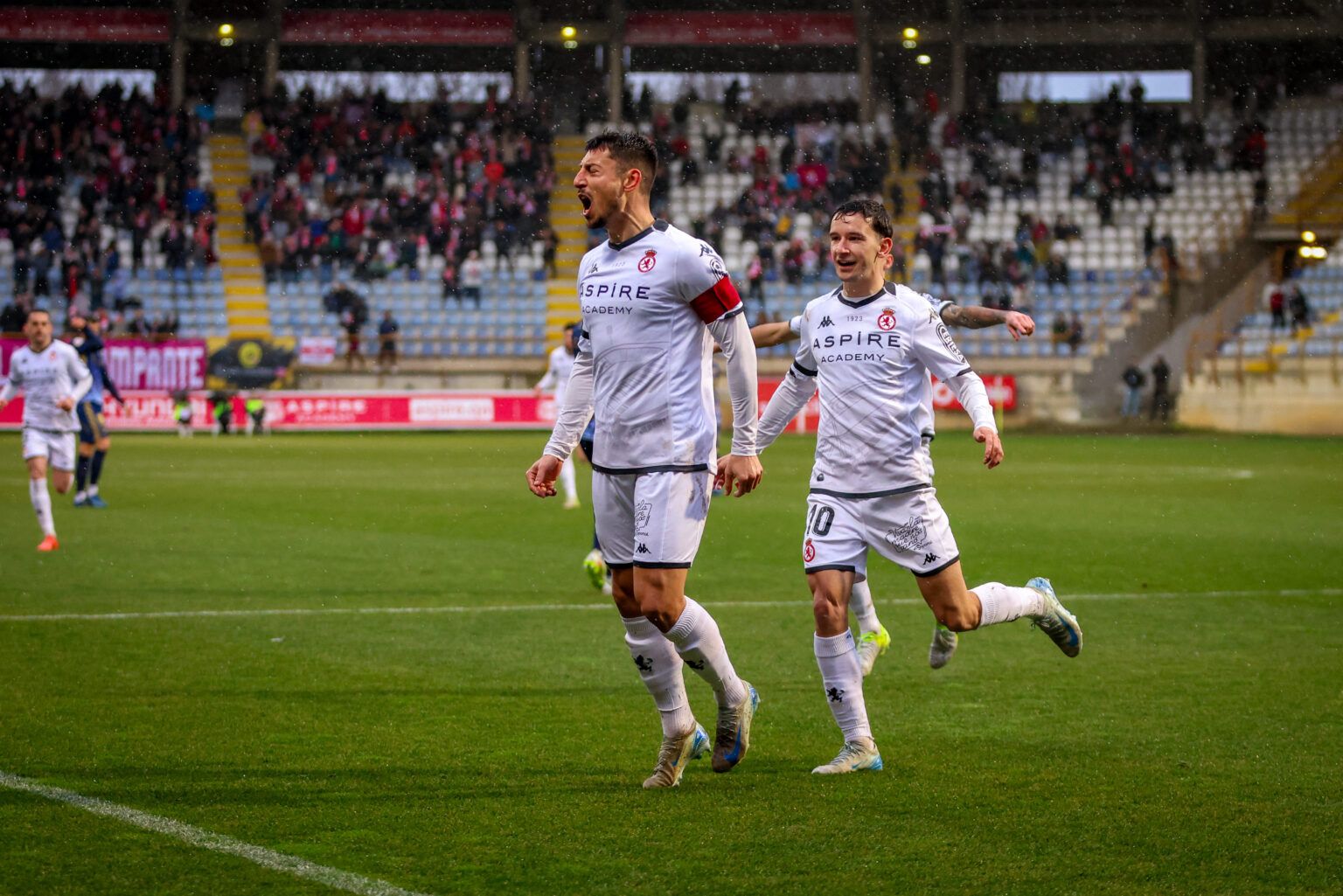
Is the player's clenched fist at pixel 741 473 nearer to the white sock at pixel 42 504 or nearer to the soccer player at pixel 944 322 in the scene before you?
the soccer player at pixel 944 322

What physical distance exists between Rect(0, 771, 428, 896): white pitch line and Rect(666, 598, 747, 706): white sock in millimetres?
1580

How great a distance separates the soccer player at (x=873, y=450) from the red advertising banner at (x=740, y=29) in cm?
3947

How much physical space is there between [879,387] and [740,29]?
40621 mm

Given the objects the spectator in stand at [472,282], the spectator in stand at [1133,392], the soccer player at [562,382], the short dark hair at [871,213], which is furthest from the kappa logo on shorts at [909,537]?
the spectator in stand at [472,282]

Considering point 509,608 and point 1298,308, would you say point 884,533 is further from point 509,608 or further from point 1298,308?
point 1298,308

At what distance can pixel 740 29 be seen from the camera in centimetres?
4516

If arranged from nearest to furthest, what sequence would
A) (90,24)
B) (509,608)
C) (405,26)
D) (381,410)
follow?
(509,608) < (381,410) < (90,24) < (405,26)

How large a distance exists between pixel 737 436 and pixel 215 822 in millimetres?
2183

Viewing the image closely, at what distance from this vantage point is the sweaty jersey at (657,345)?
219 inches

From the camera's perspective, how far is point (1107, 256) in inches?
1587

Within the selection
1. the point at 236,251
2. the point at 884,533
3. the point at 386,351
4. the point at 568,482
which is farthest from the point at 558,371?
the point at 236,251

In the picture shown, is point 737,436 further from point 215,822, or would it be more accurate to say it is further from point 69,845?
point 69,845

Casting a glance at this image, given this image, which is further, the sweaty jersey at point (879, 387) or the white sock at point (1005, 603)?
the white sock at point (1005, 603)

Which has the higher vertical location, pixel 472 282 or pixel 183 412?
pixel 472 282
